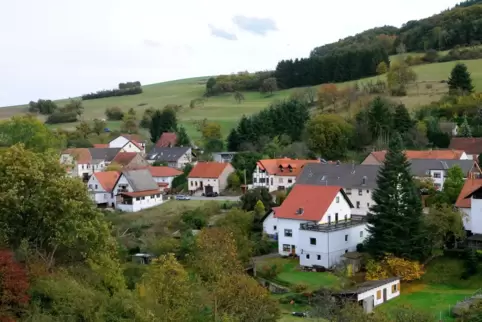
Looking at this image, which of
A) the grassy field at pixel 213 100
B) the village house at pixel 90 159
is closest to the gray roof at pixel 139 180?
the village house at pixel 90 159

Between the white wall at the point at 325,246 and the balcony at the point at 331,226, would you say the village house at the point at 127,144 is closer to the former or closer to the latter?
the balcony at the point at 331,226

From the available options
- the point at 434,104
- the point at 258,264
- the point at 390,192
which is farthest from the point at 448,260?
the point at 434,104

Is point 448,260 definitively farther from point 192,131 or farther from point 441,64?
point 441,64

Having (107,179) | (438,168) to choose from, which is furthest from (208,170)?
(438,168)

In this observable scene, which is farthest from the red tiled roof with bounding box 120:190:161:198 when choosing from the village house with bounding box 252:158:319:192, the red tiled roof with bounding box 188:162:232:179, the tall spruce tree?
the tall spruce tree

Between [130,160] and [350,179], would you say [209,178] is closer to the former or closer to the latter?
[130,160]

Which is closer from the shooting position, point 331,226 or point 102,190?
point 331,226

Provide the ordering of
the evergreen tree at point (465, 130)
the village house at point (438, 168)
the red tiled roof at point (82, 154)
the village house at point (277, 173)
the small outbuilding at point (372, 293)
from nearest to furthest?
1. the small outbuilding at point (372, 293)
2. the village house at point (438, 168)
3. the village house at point (277, 173)
4. the evergreen tree at point (465, 130)
5. the red tiled roof at point (82, 154)
